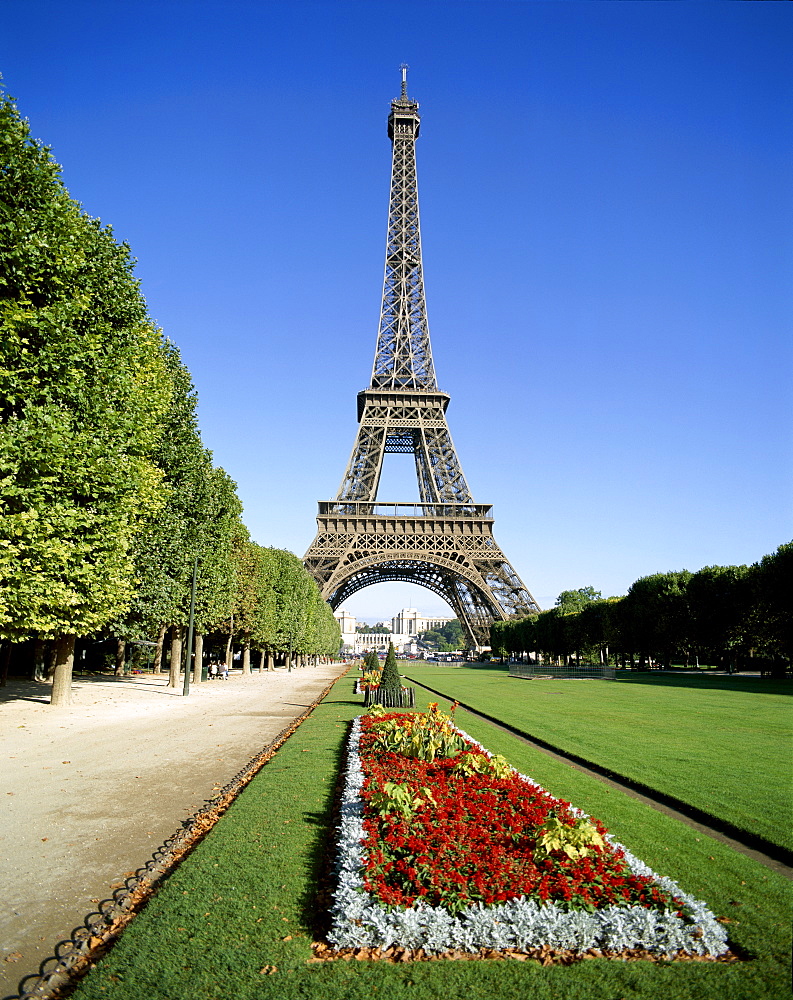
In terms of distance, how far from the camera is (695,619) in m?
51.9

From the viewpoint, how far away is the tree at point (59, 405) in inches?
563

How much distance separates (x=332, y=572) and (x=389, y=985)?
63.7 m

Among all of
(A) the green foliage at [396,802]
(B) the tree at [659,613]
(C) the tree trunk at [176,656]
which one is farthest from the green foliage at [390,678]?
(B) the tree at [659,613]

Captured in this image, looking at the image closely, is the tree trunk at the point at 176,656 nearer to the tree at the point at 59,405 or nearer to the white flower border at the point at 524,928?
the tree at the point at 59,405

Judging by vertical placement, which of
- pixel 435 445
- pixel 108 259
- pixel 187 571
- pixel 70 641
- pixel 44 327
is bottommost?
pixel 70 641

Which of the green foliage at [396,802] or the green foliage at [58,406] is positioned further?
the green foliage at [58,406]

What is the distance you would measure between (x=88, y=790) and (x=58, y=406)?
868cm

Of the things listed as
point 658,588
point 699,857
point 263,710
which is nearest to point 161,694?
point 263,710

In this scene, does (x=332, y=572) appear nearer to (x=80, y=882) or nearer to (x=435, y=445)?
(x=435, y=445)

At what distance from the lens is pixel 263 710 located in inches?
930

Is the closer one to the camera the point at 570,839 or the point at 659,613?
the point at 570,839

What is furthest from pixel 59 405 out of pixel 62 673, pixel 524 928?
pixel 524 928

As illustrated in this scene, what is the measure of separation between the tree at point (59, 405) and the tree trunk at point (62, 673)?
3.91 metres

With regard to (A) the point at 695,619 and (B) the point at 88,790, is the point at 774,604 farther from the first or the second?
(B) the point at 88,790
